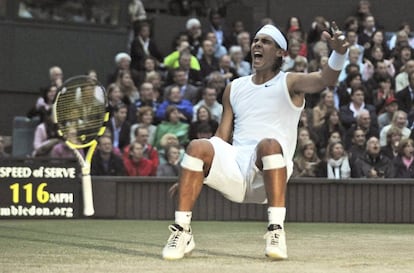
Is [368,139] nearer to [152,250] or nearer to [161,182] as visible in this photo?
[161,182]

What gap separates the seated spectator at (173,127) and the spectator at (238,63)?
213 cm

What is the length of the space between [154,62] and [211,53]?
94 centimetres

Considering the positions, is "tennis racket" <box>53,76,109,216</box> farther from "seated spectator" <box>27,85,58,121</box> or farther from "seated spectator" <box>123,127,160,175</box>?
"seated spectator" <box>27,85,58,121</box>

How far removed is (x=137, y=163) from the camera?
51.2 ft

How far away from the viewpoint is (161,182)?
1489 centimetres

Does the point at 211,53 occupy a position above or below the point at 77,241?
above

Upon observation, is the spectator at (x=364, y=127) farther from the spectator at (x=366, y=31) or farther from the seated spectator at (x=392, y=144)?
the spectator at (x=366, y=31)

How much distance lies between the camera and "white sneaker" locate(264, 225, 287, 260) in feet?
26.9

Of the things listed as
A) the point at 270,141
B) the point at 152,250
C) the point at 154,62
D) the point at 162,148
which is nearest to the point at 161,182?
the point at 162,148

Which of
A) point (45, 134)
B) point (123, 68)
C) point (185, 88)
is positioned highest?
point (123, 68)

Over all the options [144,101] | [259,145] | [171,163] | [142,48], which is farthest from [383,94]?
[259,145]

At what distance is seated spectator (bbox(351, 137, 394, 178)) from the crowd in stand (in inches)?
0.5

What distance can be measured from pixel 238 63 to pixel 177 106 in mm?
1943

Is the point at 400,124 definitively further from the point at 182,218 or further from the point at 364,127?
the point at 182,218
